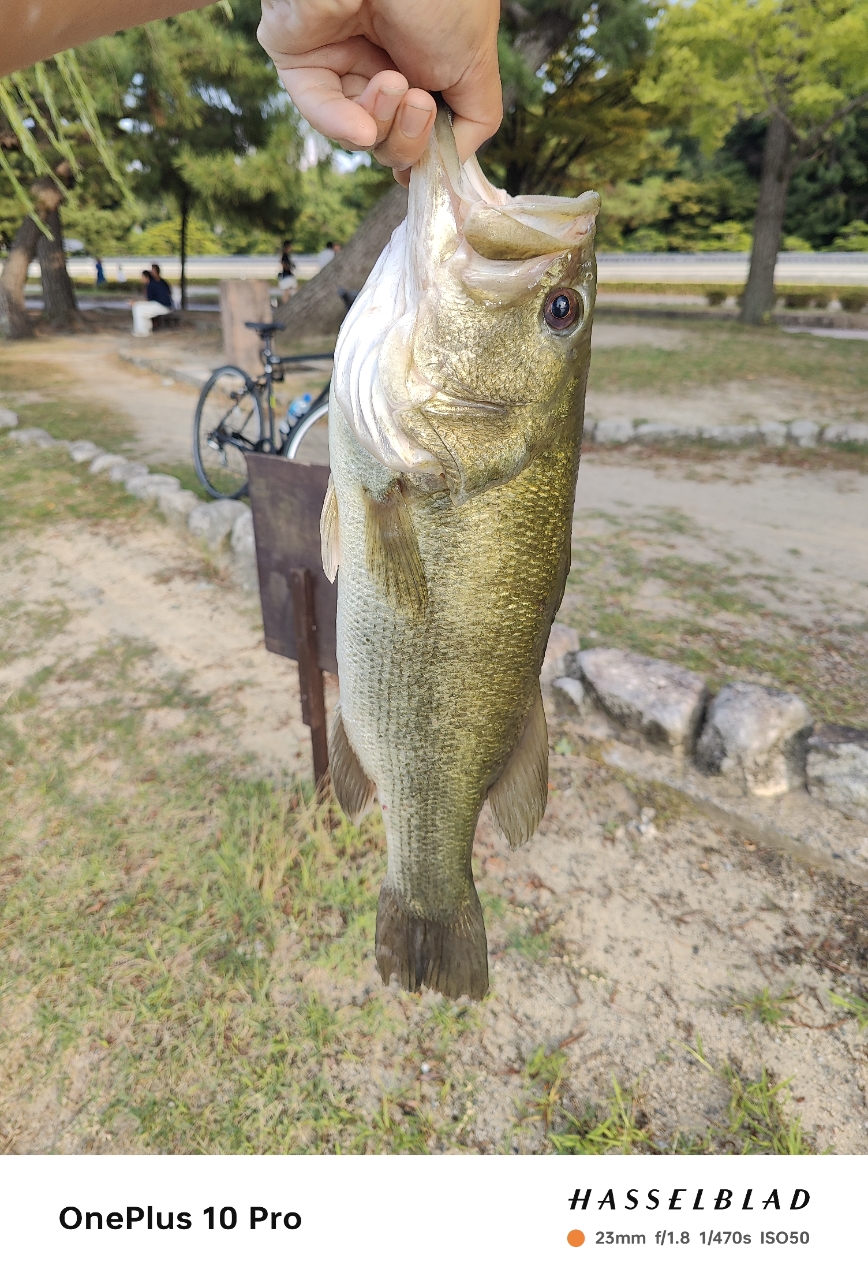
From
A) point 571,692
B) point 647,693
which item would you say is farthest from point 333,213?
point 647,693

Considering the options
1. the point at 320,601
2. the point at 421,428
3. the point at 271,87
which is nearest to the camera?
the point at 421,428

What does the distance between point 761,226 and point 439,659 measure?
15.2 meters

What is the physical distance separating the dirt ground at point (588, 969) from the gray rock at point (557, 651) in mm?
148

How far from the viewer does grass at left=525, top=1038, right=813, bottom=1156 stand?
196 cm

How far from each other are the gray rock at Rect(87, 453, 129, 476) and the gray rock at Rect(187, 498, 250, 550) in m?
1.86

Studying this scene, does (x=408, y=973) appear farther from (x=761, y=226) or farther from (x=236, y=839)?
(x=761, y=226)

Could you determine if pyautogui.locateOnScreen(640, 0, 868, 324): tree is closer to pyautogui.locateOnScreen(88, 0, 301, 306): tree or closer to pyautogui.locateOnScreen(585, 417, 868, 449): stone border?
pyautogui.locateOnScreen(88, 0, 301, 306): tree

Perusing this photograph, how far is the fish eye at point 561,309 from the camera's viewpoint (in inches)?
46.9

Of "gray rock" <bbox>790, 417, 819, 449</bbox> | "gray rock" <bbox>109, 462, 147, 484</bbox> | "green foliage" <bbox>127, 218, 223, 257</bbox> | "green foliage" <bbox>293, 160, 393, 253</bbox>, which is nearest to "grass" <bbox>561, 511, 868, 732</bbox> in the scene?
"gray rock" <bbox>790, 417, 819, 449</bbox>

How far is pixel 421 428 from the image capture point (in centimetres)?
120

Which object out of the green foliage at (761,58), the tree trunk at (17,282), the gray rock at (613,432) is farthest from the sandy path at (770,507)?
the tree trunk at (17,282)

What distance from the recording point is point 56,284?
1530cm

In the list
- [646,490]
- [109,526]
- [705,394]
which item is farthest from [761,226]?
[109,526]

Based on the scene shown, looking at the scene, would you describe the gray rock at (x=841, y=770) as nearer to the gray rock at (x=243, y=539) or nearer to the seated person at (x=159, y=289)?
the gray rock at (x=243, y=539)
